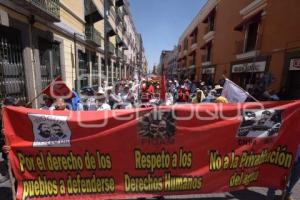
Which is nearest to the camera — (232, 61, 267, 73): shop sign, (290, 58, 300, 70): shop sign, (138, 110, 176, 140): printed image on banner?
(138, 110, 176, 140): printed image on banner

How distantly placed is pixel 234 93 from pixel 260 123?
995 millimetres

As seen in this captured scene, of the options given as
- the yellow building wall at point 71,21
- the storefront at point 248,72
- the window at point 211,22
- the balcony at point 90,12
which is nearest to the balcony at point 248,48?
the storefront at point 248,72

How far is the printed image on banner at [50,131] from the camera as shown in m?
2.78

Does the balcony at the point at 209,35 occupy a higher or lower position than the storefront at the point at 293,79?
higher

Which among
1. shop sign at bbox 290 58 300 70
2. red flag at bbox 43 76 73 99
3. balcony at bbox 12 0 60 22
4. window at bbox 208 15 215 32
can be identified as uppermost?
window at bbox 208 15 215 32

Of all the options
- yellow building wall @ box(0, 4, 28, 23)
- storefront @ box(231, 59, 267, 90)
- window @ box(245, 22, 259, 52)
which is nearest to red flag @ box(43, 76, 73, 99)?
yellow building wall @ box(0, 4, 28, 23)

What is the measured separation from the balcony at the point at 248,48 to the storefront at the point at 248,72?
530 millimetres

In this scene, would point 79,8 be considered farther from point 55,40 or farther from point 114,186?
point 114,186

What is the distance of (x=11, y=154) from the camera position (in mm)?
2750

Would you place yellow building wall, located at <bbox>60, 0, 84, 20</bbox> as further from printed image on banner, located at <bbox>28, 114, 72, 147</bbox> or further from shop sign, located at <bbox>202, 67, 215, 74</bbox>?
shop sign, located at <bbox>202, 67, 215, 74</bbox>

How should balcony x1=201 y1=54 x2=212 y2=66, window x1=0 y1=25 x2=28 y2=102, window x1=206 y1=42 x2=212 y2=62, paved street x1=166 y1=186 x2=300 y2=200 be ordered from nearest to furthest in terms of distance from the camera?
1. paved street x1=166 y1=186 x2=300 y2=200
2. window x1=0 y1=25 x2=28 y2=102
3. balcony x1=201 y1=54 x2=212 y2=66
4. window x1=206 y1=42 x2=212 y2=62

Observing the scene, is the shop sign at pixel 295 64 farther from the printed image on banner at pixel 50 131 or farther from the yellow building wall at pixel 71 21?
the yellow building wall at pixel 71 21

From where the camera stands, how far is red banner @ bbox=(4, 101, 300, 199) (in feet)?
9.17

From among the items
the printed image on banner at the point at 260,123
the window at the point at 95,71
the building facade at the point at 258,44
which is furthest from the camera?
the window at the point at 95,71
